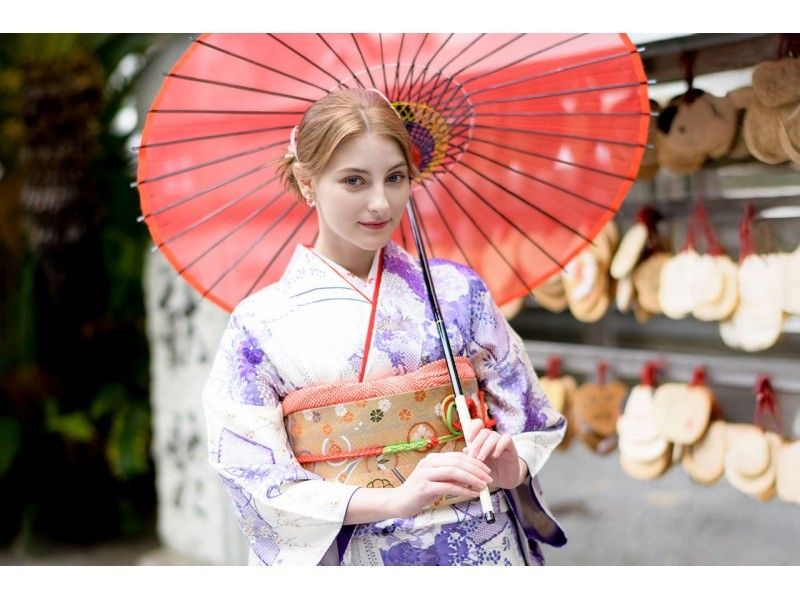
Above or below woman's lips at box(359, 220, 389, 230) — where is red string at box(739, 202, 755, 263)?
Result: below

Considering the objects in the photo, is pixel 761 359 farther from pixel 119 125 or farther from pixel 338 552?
pixel 119 125

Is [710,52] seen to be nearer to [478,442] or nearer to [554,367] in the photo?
[554,367]

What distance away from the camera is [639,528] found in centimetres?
334

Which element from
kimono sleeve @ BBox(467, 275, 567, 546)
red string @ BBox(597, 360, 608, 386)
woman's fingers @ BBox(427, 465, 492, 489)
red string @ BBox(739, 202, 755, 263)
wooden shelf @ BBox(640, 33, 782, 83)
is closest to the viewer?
woman's fingers @ BBox(427, 465, 492, 489)

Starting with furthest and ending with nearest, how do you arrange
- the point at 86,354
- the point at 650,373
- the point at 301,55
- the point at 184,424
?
the point at 86,354 → the point at 184,424 → the point at 650,373 → the point at 301,55

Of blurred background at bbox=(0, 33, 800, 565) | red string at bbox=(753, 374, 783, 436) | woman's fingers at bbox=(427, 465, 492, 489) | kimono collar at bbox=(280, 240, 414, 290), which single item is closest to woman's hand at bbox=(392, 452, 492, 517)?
woman's fingers at bbox=(427, 465, 492, 489)

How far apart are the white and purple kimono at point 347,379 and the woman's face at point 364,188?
0.11 metres

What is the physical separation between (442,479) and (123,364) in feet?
9.93

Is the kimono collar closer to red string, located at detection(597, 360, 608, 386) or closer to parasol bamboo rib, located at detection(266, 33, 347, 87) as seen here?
parasol bamboo rib, located at detection(266, 33, 347, 87)

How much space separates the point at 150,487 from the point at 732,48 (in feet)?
10.0

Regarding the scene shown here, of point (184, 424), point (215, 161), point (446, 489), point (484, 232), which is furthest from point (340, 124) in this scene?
point (184, 424)

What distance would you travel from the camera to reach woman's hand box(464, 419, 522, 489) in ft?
5.31

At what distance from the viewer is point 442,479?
1.59 meters

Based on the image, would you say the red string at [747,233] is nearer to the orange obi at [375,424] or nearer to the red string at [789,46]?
the red string at [789,46]
